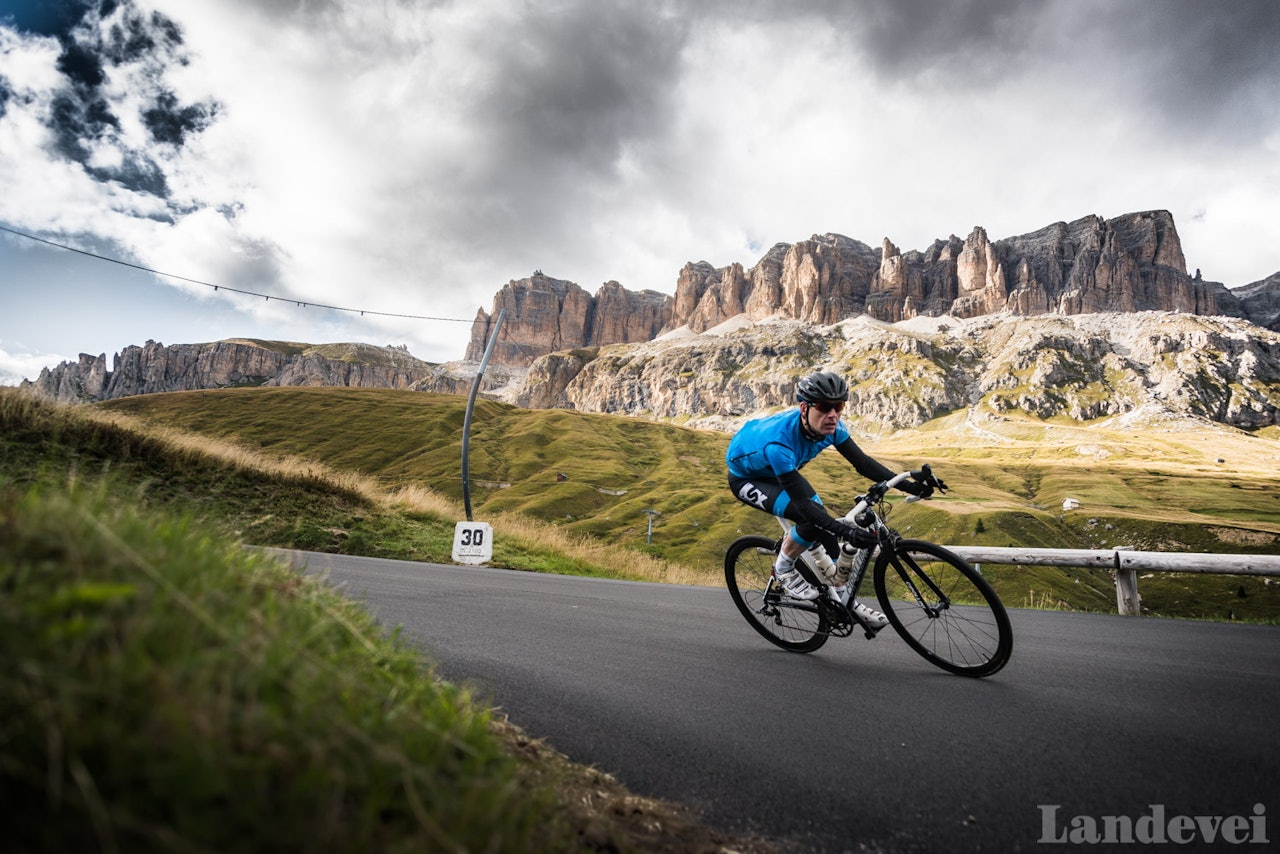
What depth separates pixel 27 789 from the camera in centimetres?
90

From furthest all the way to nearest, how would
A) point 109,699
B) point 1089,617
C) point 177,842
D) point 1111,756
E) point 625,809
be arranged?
1. point 1089,617
2. point 1111,756
3. point 625,809
4. point 109,699
5. point 177,842

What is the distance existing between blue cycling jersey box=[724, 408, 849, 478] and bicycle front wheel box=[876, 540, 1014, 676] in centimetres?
108

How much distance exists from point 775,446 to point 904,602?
5.75ft

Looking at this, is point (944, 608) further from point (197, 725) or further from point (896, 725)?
point (197, 725)

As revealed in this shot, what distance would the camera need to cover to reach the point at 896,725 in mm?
3318

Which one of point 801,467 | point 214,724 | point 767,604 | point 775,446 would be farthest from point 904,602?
point 214,724

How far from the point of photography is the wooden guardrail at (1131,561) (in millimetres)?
7996

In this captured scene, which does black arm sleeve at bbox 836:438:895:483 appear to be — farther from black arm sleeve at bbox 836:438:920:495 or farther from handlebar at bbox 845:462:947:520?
handlebar at bbox 845:462:947:520

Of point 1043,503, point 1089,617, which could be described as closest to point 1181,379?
point 1043,503

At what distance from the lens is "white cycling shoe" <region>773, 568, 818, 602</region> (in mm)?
5250

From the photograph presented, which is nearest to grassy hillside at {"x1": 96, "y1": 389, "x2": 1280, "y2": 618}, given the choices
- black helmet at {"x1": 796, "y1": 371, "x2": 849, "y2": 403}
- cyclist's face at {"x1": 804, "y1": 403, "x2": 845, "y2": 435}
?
cyclist's face at {"x1": 804, "y1": 403, "x2": 845, "y2": 435}

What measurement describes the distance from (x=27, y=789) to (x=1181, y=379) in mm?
233478

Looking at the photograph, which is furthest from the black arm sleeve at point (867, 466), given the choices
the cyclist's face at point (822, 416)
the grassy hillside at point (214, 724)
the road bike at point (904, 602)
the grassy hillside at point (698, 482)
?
the grassy hillside at point (698, 482)

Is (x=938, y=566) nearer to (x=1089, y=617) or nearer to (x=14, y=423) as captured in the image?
(x=1089, y=617)
